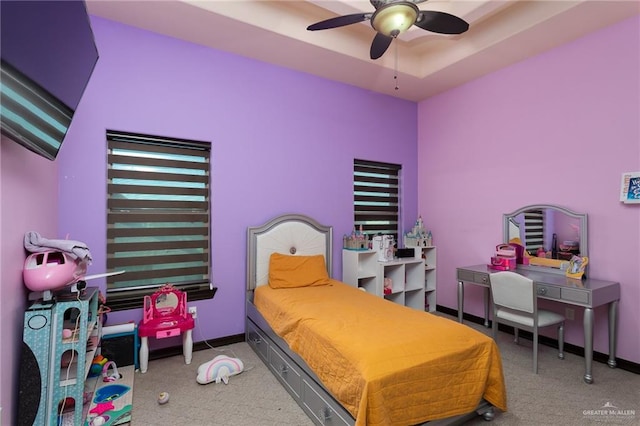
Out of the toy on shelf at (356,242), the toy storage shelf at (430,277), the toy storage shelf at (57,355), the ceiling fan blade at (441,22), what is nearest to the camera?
the toy storage shelf at (57,355)

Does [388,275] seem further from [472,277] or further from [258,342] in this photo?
[258,342]

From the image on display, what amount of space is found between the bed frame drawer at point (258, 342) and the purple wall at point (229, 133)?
18 cm

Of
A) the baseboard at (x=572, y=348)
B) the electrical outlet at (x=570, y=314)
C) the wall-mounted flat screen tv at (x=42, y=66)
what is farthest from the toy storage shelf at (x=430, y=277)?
the wall-mounted flat screen tv at (x=42, y=66)

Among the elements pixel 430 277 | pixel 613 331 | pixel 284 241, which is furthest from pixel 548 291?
pixel 284 241

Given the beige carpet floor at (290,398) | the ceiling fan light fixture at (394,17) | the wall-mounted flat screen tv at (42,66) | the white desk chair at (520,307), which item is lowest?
the beige carpet floor at (290,398)

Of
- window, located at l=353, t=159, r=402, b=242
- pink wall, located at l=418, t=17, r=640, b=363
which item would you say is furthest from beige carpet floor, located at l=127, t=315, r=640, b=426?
window, located at l=353, t=159, r=402, b=242

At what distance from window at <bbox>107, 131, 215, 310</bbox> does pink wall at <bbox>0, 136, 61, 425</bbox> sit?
811 millimetres

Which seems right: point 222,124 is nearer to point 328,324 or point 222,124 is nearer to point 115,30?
point 115,30

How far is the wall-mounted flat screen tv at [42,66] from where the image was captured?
3.59ft

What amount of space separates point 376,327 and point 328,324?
11.9 inches

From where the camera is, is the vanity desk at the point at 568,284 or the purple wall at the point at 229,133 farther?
the purple wall at the point at 229,133

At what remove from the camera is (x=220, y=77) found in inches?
124

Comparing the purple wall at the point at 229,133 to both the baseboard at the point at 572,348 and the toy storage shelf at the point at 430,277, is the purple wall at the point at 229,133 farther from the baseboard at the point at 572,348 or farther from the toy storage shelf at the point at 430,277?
the baseboard at the point at 572,348

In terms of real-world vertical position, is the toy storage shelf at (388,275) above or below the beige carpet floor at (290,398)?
above
